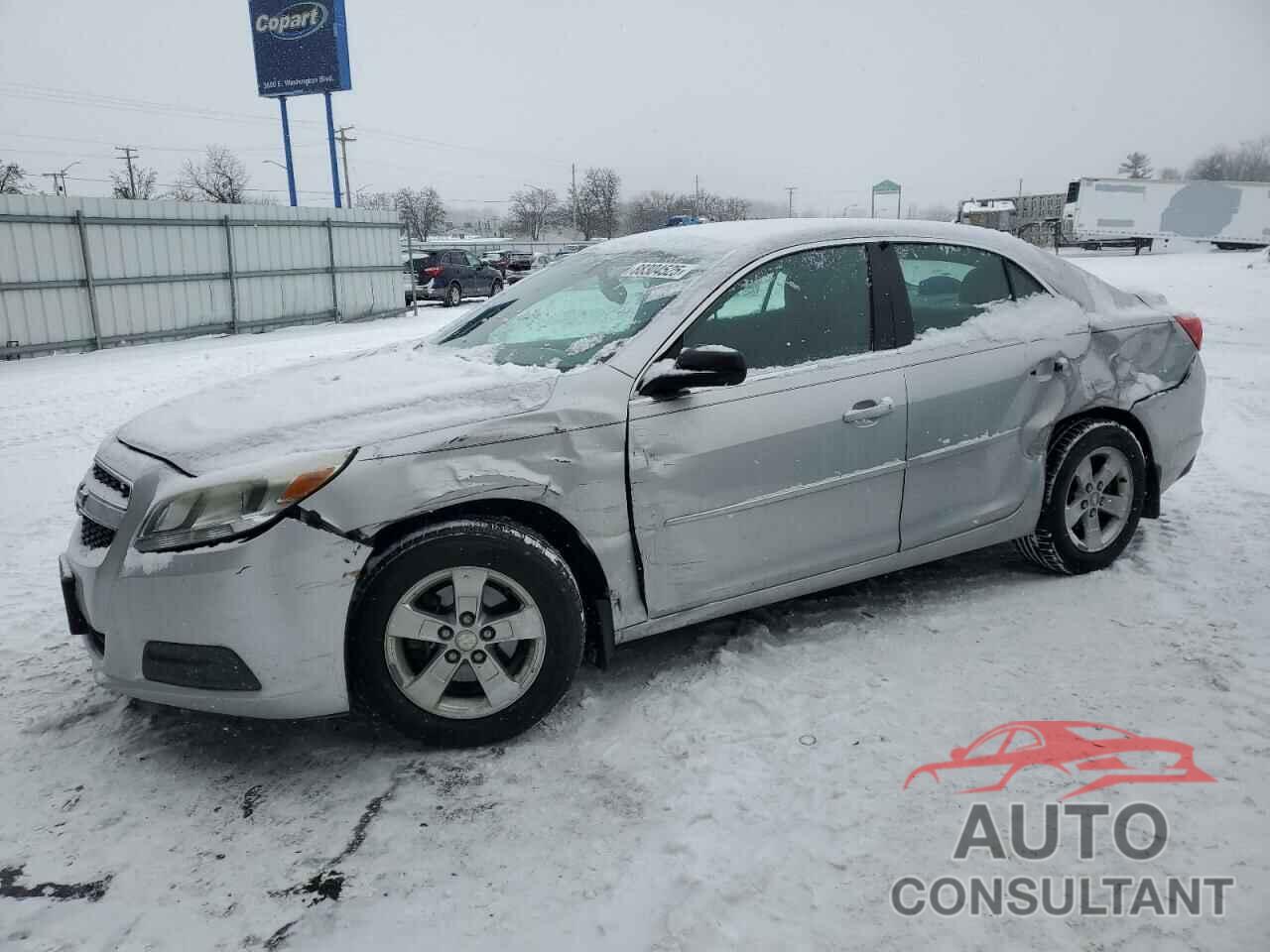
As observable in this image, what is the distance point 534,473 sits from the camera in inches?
115

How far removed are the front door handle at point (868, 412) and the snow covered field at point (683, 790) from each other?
34.3 inches

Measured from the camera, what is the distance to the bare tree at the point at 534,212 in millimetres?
96812

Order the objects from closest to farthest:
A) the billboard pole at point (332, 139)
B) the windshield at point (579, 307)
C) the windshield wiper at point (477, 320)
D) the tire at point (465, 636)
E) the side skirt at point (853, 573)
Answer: the tire at point (465, 636) < the side skirt at point (853, 573) < the windshield at point (579, 307) < the windshield wiper at point (477, 320) < the billboard pole at point (332, 139)

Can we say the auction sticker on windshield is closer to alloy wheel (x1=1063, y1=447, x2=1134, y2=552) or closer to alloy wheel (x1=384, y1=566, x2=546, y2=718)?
alloy wheel (x1=384, y1=566, x2=546, y2=718)

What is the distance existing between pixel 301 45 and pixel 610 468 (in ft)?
88.6

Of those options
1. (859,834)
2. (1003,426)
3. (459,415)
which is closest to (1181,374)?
(1003,426)

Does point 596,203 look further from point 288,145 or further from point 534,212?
point 288,145

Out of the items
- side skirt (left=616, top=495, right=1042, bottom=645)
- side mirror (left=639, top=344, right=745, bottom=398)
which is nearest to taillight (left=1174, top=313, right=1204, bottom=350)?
side skirt (left=616, top=495, right=1042, bottom=645)

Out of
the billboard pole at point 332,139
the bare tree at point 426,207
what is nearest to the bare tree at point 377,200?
the bare tree at point 426,207

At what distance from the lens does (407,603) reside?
2770 mm

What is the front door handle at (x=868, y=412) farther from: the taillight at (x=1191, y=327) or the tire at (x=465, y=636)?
the taillight at (x=1191, y=327)

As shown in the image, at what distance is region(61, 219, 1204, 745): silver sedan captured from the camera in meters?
2.68

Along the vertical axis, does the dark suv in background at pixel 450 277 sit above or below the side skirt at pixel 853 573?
above

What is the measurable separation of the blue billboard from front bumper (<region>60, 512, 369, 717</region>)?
2555cm
